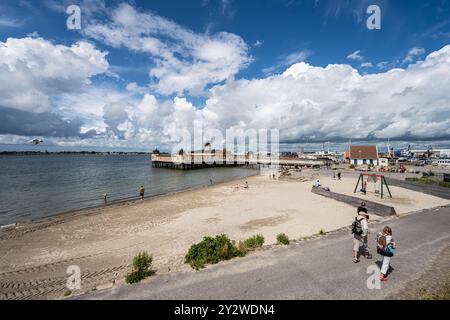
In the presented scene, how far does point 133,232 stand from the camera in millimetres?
14461

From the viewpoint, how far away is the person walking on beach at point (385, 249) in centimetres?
604

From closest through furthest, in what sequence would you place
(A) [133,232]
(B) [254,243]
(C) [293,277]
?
(C) [293,277], (B) [254,243], (A) [133,232]

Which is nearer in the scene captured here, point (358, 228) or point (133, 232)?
point (358, 228)

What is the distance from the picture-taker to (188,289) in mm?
5754

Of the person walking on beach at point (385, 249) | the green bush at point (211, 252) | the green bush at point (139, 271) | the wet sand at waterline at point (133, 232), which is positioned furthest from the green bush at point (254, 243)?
the person walking on beach at point (385, 249)

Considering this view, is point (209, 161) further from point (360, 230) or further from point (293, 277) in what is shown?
point (293, 277)

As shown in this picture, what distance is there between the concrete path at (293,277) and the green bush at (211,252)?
0.31 m

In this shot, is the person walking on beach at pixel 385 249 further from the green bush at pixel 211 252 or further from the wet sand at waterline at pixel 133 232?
the wet sand at waterline at pixel 133 232

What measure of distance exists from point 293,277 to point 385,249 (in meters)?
2.55

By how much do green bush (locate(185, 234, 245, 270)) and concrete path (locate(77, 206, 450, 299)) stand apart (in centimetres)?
31

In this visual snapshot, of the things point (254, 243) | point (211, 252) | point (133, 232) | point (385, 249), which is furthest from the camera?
point (133, 232)

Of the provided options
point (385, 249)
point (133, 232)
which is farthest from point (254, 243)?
point (133, 232)

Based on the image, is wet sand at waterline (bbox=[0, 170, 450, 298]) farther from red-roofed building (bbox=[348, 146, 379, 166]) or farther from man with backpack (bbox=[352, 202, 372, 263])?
red-roofed building (bbox=[348, 146, 379, 166])
